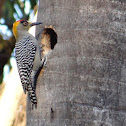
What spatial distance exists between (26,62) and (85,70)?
1.13 meters

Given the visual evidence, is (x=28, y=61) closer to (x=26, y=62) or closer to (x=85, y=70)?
(x=26, y=62)

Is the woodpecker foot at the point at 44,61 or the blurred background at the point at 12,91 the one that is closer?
the woodpecker foot at the point at 44,61

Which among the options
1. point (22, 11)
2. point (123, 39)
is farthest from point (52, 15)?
point (22, 11)

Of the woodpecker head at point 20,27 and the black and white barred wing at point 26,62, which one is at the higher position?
the woodpecker head at point 20,27

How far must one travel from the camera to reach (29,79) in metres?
4.71

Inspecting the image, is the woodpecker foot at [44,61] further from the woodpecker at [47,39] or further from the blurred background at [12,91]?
the blurred background at [12,91]

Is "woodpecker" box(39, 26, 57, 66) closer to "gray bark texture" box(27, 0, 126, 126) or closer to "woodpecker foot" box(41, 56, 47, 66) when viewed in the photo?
"woodpecker foot" box(41, 56, 47, 66)

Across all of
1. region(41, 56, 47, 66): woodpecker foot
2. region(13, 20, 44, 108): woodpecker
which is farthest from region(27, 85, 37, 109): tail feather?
region(41, 56, 47, 66): woodpecker foot

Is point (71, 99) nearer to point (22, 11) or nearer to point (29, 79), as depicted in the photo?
point (29, 79)

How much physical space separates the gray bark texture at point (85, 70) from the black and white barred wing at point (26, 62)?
17 cm

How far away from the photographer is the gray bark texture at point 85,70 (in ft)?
13.4

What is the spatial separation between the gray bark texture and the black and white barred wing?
0.57ft

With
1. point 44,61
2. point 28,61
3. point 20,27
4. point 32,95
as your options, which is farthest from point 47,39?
point 20,27

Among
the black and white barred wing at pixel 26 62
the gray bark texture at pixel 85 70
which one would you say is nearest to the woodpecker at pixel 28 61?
the black and white barred wing at pixel 26 62
